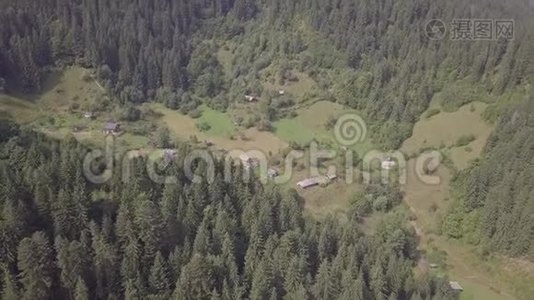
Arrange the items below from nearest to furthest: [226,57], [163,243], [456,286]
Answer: [163,243] → [456,286] → [226,57]

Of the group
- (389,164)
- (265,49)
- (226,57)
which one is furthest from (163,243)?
(226,57)

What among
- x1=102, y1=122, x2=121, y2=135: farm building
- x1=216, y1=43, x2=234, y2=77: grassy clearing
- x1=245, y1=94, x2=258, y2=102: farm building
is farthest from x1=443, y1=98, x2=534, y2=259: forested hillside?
x1=102, y1=122, x2=121, y2=135: farm building

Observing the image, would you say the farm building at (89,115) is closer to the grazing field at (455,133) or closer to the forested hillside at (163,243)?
the forested hillside at (163,243)

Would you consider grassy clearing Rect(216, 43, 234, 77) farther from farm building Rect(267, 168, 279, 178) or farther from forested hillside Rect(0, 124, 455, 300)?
forested hillside Rect(0, 124, 455, 300)

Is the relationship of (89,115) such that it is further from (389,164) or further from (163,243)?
(163,243)

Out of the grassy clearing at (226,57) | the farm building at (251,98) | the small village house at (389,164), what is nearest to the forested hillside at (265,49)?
the grassy clearing at (226,57)
